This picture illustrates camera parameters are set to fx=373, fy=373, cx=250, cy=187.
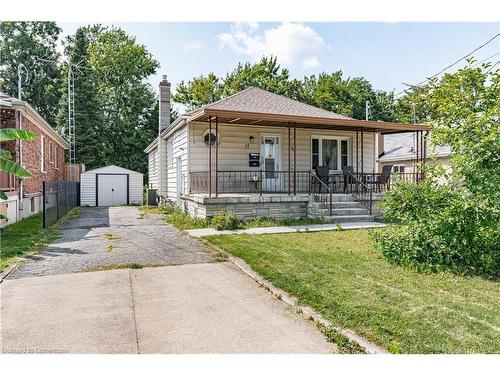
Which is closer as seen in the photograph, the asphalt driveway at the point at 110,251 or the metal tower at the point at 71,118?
the asphalt driveway at the point at 110,251

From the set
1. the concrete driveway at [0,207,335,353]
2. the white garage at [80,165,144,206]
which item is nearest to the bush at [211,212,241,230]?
the concrete driveway at [0,207,335,353]

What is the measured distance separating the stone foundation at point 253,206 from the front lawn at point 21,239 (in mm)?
3886

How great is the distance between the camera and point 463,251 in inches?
217

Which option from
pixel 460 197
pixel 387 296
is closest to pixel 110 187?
pixel 460 197

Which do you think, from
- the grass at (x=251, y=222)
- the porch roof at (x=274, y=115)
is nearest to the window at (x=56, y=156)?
the porch roof at (x=274, y=115)

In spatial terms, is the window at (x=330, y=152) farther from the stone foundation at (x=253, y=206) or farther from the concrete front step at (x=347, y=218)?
the concrete front step at (x=347, y=218)

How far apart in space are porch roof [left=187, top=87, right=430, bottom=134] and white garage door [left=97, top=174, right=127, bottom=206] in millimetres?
10333

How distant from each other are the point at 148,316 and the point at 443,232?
436 cm

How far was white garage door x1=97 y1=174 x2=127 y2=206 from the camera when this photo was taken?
21.6m

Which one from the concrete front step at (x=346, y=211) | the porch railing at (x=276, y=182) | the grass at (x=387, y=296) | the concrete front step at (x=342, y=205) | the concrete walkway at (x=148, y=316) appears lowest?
the concrete walkway at (x=148, y=316)

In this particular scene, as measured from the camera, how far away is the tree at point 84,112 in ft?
94.8

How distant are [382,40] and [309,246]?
4.22 m
